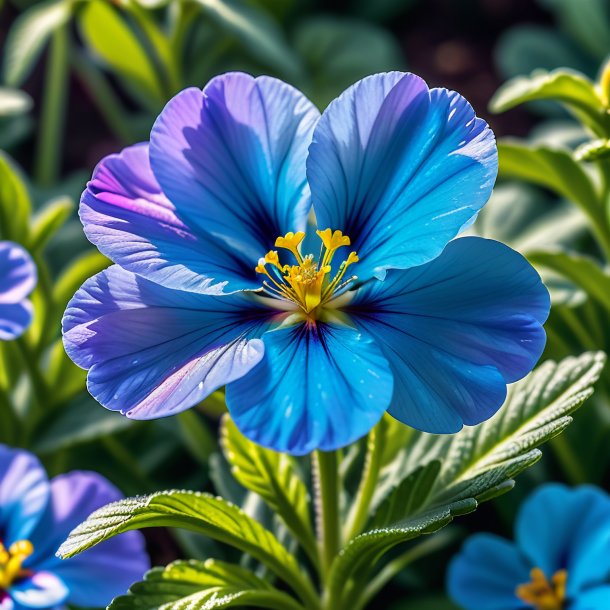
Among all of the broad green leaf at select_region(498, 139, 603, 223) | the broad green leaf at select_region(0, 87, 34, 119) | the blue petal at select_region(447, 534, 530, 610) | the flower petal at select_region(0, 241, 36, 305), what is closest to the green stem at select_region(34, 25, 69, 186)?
the broad green leaf at select_region(0, 87, 34, 119)

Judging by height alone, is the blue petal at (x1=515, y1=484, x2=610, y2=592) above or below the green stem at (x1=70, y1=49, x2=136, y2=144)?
below

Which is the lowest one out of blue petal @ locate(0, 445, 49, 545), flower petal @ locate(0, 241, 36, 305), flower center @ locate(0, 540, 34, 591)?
flower center @ locate(0, 540, 34, 591)

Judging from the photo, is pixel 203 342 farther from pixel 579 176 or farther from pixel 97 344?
pixel 579 176

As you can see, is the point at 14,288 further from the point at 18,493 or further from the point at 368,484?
the point at 368,484

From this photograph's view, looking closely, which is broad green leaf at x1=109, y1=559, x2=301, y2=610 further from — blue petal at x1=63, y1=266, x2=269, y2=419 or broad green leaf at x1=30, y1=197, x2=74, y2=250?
broad green leaf at x1=30, y1=197, x2=74, y2=250

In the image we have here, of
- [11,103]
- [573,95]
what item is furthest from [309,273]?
[11,103]
